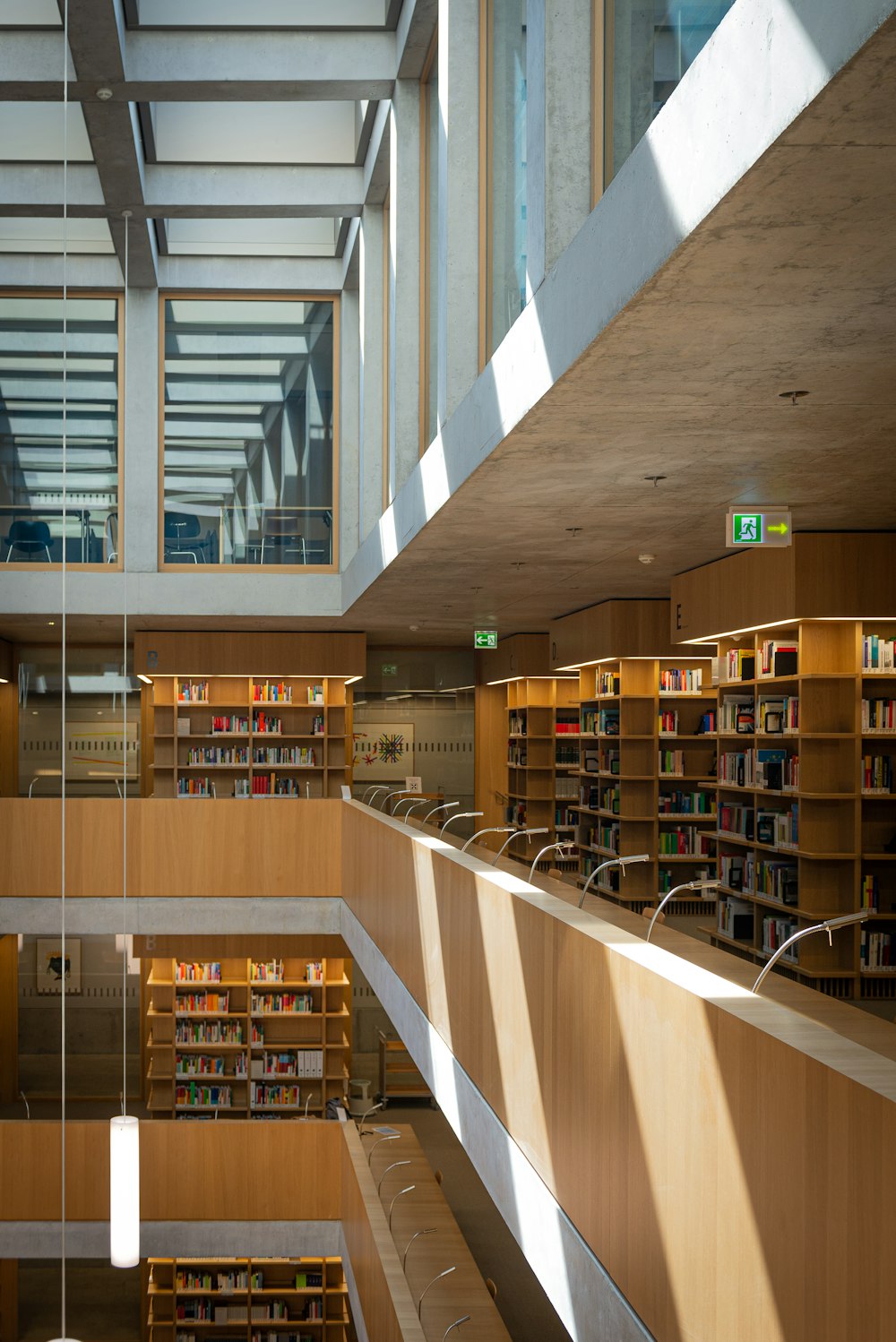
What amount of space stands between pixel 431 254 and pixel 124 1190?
18.5 feet

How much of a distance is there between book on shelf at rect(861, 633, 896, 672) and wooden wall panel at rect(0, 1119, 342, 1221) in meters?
6.23

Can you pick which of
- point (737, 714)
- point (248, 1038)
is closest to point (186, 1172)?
point (248, 1038)

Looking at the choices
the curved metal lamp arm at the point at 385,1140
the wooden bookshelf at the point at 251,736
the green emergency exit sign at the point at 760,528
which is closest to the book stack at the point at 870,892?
the green emergency exit sign at the point at 760,528

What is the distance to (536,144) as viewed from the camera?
404 centimetres

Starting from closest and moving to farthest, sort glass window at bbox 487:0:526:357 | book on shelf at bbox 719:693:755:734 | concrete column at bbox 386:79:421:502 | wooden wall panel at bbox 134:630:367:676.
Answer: glass window at bbox 487:0:526:357 < concrete column at bbox 386:79:421:502 < book on shelf at bbox 719:693:755:734 < wooden wall panel at bbox 134:630:367:676

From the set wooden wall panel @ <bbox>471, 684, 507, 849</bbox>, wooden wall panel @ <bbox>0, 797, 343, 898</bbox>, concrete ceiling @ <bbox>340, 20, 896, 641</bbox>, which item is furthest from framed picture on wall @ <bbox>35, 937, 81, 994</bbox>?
concrete ceiling @ <bbox>340, 20, 896, 641</bbox>

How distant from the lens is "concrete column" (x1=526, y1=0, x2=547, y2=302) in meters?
3.94

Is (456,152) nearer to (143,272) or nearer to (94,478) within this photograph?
(143,272)

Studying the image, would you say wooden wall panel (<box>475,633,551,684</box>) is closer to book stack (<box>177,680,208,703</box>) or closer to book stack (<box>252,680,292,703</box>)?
book stack (<box>252,680,292,703</box>)

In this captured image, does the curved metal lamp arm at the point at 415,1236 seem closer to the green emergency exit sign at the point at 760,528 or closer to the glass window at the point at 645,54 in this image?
the green emergency exit sign at the point at 760,528

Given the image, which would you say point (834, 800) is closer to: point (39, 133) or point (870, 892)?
point (870, 892)

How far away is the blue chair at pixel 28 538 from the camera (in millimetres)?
11562

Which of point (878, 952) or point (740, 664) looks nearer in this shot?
point (878, 952)

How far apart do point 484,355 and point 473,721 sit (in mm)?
10058
